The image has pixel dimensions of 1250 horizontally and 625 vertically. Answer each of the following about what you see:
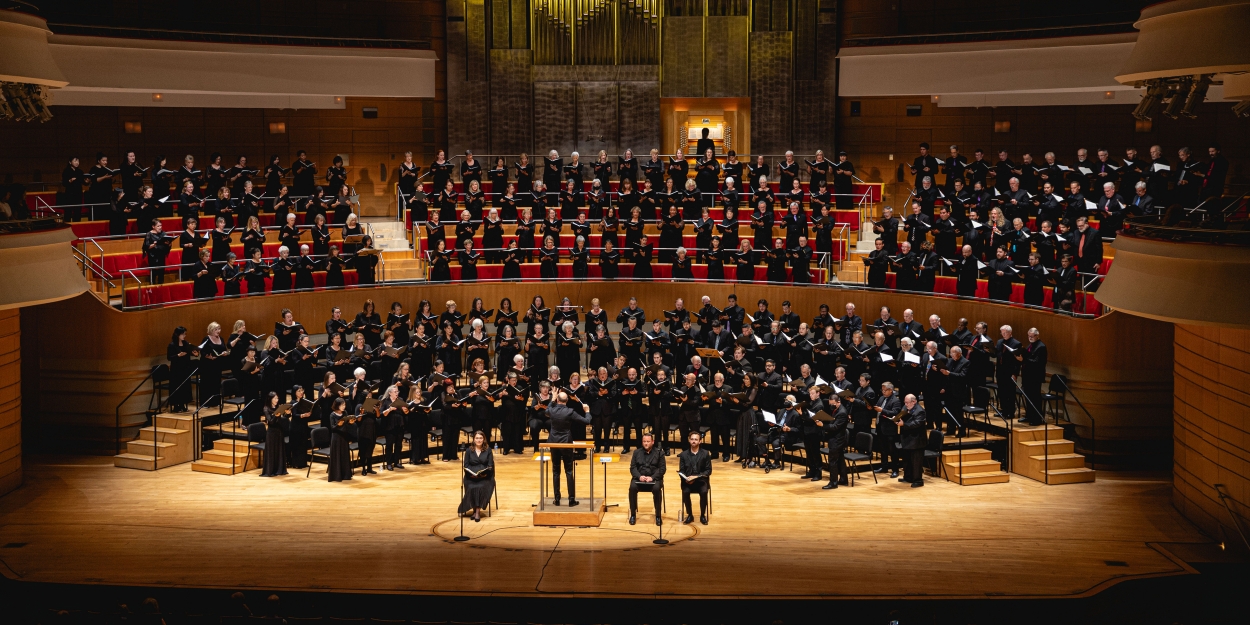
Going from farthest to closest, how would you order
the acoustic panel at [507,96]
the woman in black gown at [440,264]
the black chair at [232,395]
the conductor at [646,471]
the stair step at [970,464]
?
the acoustic panel at [507,96] < the woman in black gown at [440,264] < the black chair at [232,395] < the stair step at [970,464] < the conductor at [646,471]

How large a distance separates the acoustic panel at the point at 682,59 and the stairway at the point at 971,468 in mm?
8541

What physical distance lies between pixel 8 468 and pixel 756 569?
7.60m

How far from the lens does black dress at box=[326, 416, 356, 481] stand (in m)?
12.1

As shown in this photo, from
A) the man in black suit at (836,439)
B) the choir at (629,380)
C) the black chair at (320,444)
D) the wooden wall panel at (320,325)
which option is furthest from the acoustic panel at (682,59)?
the black chair at (320,444)

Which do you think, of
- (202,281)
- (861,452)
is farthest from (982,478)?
(202,281)

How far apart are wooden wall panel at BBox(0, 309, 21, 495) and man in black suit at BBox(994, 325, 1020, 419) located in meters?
10.1

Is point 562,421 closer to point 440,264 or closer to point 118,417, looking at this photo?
point 440,264

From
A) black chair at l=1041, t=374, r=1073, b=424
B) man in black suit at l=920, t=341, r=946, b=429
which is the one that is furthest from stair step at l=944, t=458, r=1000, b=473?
black chair at l=1041, t=374, r=1073, b=424

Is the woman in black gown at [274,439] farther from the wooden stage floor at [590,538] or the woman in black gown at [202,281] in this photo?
the woman in black gown at [202,281]

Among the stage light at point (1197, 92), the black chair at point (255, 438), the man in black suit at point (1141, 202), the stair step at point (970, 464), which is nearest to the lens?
the stage light at point (1197, 92)

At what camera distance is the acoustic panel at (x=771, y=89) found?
1878 cm

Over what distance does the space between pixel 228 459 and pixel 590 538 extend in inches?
172

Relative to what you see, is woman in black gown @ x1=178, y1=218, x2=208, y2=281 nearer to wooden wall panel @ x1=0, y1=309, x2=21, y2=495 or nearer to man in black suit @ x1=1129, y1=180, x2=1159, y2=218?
wooden wall panel @ x1=0, y1=309, x2=21, y2=495

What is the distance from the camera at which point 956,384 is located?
12.6 metres
